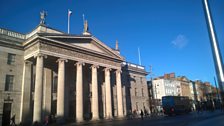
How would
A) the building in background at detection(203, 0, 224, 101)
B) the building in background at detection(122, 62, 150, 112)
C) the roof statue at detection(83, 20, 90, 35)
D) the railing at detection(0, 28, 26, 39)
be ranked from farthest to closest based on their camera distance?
the building in background at detection(122, 62, 150, 112) → the roof statue at detection(83, 20, 90, 35) → the railing at detection(0, 28, 26, 39) → the building in background at detection(203, 0, 224, 101)

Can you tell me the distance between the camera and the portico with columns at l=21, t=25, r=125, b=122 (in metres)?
30.4

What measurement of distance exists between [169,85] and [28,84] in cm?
6014

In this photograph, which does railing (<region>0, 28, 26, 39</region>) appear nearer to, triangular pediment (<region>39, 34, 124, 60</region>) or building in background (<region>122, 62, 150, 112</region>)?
triangular pediment (<region>39, 34, 124, 60</region>)

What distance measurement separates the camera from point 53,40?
3194cm

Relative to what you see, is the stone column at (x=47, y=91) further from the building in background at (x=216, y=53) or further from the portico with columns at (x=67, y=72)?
the building in background at (x=216, y=53)

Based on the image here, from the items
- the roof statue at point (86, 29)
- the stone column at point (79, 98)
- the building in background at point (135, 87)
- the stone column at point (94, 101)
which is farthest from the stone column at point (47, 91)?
the building in background at point (135, 87)

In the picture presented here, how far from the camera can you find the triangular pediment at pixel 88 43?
34091 mm

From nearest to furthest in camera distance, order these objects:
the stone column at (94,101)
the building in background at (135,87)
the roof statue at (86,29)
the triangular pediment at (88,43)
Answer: the triangular pediment at (88,43)
the stone column at (94,101)
the roof statue at (86,29)
the building in background at (135,87)

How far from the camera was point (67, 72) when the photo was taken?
128ft

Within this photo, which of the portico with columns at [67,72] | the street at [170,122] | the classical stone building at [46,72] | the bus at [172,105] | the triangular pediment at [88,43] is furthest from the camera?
the bus at [172,105]

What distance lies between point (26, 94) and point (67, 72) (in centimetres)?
882

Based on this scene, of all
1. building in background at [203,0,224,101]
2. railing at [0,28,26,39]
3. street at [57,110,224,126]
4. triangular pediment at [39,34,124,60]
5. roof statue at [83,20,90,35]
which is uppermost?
roof statue at [83,20,90,35]

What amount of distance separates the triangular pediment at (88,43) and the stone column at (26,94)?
6683 mm

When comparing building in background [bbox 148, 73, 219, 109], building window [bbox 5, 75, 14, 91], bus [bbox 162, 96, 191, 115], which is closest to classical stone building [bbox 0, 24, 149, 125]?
building window [bbox 5, 75, 14, 91]
